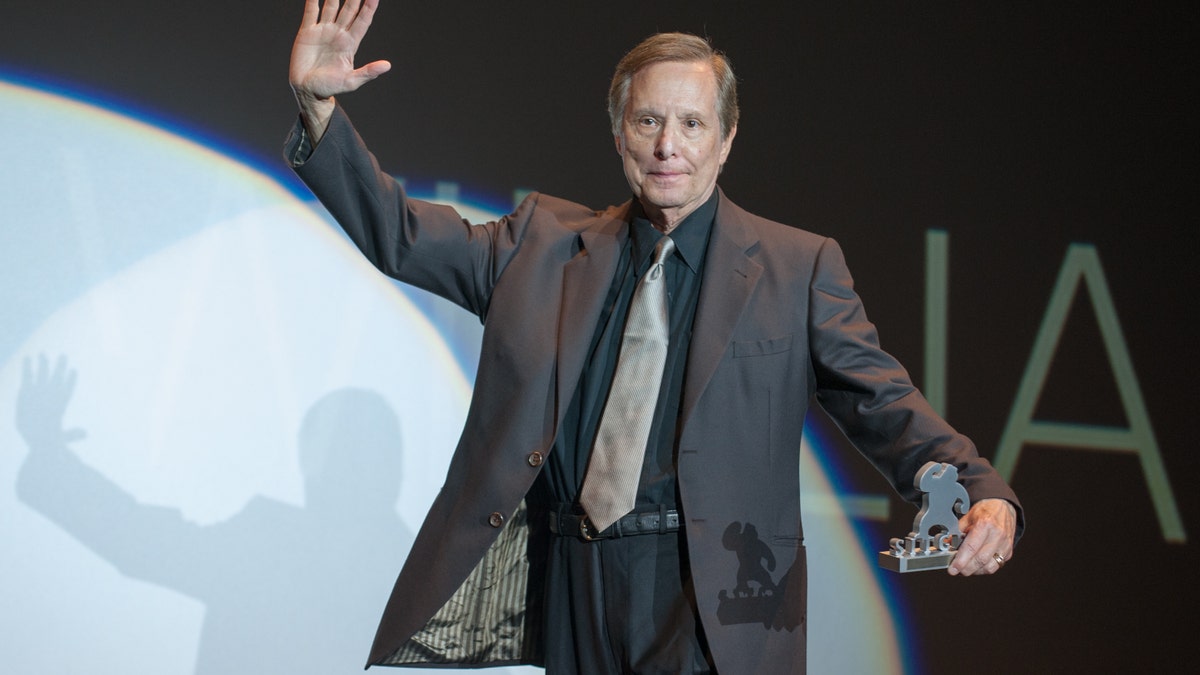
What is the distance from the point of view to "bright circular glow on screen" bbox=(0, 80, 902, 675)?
8.63ft

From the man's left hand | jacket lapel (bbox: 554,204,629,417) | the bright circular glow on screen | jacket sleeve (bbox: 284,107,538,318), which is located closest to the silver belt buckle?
jacket lapel (bbox: 554,204,629,417)

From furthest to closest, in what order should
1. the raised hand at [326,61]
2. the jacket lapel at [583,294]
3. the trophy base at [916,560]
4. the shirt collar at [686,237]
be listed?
the shirt collar at [686,237] < the jacket lapel at [583,294] < the raised hand at [326,61] < the trophy base at [916,560]

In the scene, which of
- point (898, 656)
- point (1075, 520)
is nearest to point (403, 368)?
point (898, 656)

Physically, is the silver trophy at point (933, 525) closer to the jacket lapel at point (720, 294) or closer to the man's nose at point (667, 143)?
the jacket lapel at point (720, 294)

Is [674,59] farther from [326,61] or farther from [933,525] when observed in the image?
[933,525]

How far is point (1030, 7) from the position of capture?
3156 millimetres

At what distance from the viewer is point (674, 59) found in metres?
1.82

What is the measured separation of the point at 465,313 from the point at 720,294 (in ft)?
4.20

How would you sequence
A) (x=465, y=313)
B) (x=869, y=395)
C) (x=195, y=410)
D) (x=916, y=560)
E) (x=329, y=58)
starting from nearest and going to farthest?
1. (x=916, y=560)
2. (x=329, y=58)
3. (x=869, y=395)
4. (x=195, y=410)
5. (x=465, y=313)

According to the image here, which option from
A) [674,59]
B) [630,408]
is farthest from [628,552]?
[674,59]

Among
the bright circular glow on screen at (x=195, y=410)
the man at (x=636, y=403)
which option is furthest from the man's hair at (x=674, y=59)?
the bright circular glow on screen at (x=195, y=410)

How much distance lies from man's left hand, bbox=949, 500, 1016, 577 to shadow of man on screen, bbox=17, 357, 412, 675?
5.48 feet

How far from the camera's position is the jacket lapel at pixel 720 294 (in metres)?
1.68

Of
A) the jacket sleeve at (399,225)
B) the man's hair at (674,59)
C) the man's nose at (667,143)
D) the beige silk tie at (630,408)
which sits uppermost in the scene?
the man's hair at (674,59)
